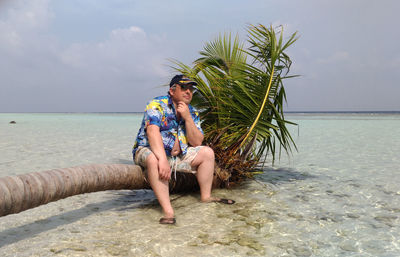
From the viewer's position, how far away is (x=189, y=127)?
3.79 metres

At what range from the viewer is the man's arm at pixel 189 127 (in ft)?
12.1

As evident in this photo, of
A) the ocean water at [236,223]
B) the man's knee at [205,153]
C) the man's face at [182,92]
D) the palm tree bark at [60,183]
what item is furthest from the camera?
the man's knee at [205,153]

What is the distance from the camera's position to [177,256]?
102 inches

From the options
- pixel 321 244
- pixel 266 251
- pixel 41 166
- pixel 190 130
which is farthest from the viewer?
pixel 41 166

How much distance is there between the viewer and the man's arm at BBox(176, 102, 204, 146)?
3.68 meters

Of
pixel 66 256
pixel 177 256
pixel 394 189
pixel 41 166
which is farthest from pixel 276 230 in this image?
pixel 41 166

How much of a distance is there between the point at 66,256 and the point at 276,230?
1.99 meters

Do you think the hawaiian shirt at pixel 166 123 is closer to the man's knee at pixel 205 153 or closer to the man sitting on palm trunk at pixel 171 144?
the man sitting on palm trunk at pixel 171 144

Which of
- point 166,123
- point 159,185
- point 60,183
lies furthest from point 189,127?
point 60,183

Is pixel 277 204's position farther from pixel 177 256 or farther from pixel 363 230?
pixel 177 256

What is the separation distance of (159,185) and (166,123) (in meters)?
0.73

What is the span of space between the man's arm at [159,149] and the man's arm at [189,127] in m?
0.35

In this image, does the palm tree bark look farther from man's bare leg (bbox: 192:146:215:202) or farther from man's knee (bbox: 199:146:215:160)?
man's knee (bbox: 199:146:215:160)

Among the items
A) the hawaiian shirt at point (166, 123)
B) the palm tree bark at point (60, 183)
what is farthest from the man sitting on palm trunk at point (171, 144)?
the palm tree bark at point (60, 183)
